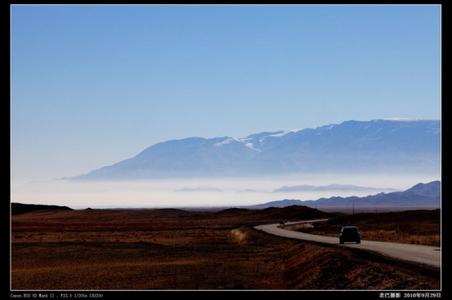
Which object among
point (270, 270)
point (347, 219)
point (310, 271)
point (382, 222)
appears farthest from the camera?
point (347, 219)

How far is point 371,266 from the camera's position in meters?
33.8

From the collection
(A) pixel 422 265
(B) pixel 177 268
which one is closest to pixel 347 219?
(B) pixel 177 268

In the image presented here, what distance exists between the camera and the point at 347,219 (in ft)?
486

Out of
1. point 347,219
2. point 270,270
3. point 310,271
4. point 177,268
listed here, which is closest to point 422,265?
point 310,271
